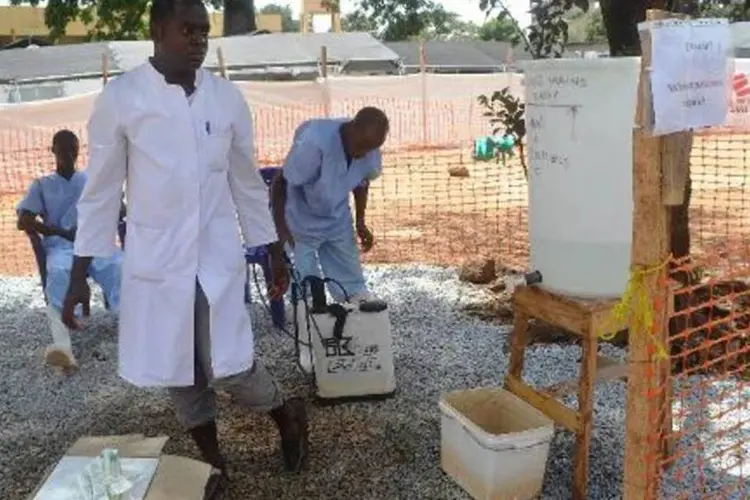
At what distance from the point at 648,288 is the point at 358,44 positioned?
24225 mm

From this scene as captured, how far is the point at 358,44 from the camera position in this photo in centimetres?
2584

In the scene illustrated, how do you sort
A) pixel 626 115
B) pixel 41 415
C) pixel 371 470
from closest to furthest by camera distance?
pixel 626 115 → pixel 371 470 → pixel 41 415

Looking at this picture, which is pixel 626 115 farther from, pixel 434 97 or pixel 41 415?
pixel 434 97

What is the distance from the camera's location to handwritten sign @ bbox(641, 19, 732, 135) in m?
2.18

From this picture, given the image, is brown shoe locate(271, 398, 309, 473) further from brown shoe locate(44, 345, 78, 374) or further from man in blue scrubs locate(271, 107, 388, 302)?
brown shoe locate(44, 345, 78, 374)

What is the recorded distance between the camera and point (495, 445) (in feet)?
10.6

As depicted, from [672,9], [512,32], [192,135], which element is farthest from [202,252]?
[512,32]

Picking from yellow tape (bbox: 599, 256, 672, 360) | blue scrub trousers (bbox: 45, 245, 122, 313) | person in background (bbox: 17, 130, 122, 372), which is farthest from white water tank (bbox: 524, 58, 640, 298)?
person in background (bbox: 17, 130, 122, 372)

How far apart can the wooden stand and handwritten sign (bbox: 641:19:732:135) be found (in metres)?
0.98

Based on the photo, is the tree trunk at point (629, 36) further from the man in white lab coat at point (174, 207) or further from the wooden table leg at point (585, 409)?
the man in white lab coat at point (174, 207)

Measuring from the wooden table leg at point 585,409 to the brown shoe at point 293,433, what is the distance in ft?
3.54

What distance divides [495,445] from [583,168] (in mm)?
1020

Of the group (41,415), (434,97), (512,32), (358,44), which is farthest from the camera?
(358,44)

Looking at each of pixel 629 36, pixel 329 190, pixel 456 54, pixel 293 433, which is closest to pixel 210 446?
pixel 293 433
